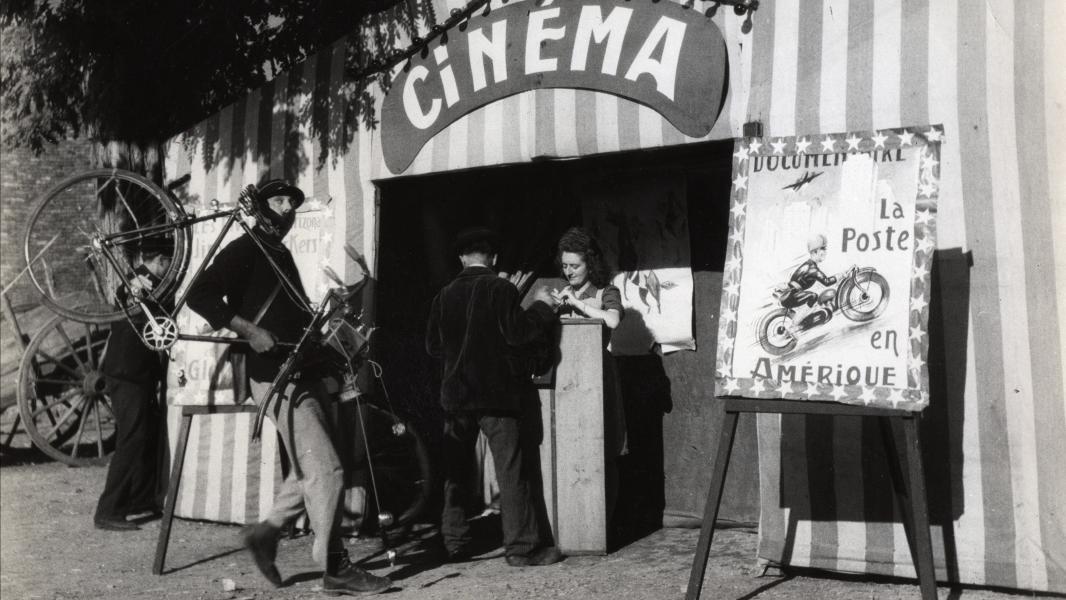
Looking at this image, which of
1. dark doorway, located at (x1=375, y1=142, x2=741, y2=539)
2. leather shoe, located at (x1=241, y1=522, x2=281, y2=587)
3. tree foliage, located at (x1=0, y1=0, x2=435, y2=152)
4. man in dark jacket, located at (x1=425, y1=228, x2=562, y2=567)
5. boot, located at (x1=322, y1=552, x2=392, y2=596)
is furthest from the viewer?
tree foliage, located at (x1=0, y1=0, x2=435, y2=152)

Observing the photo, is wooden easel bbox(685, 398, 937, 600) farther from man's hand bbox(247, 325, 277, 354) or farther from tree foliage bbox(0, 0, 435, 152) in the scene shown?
tree foliage bbox(0, 0, 435, 152)

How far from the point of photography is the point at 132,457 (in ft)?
24.8

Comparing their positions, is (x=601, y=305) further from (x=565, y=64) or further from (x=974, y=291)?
(x=974, y=291)

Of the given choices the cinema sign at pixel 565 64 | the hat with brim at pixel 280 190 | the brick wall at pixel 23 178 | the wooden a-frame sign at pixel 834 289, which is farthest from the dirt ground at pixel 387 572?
the brick wall at pixel 23 178

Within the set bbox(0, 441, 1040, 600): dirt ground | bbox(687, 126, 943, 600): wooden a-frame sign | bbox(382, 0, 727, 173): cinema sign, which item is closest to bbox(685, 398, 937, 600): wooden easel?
bbox(687, 126, 943, 600): wooden a-frame sign

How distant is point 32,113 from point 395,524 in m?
4.52

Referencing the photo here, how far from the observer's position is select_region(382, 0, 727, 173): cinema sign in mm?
5516

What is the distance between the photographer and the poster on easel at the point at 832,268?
4.40 m

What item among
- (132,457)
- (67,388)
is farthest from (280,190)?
(67,388)

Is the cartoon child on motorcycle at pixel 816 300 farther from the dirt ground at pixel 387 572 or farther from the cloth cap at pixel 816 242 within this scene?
the dirt ground at pixel 387 572

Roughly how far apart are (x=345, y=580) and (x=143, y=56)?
4.52m

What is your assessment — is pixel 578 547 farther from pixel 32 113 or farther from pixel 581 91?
pixel 32 113

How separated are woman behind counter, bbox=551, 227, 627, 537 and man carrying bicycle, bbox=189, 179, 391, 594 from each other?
5.23ft

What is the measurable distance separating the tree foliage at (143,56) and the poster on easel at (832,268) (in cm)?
395
